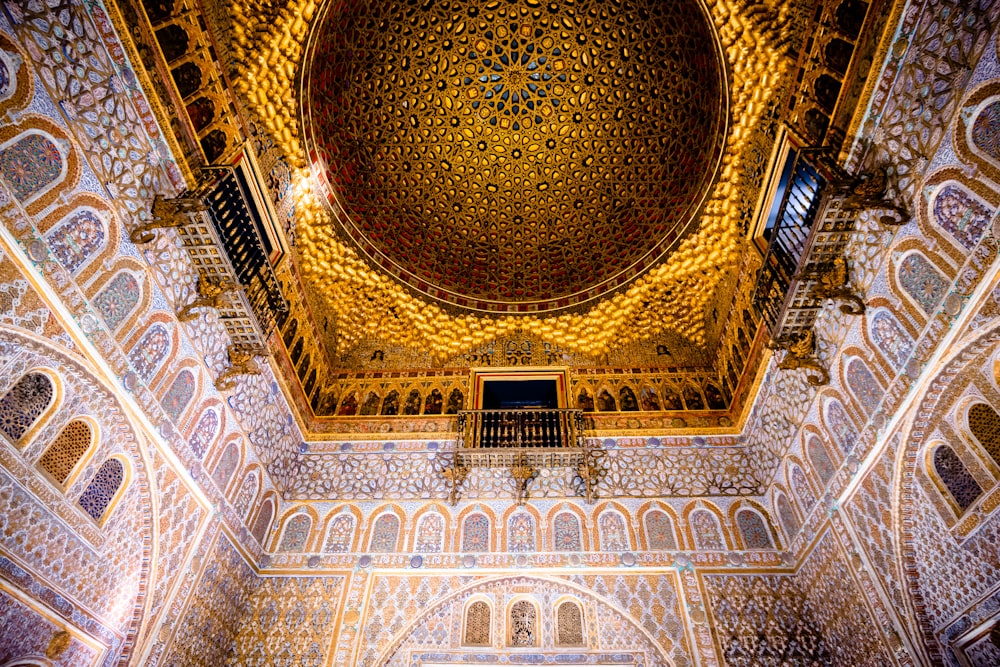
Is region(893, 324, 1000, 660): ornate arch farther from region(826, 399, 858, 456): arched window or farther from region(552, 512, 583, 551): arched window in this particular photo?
region(552, 512, 583, 551): arched window

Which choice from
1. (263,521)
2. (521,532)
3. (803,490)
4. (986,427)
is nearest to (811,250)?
(986,427)

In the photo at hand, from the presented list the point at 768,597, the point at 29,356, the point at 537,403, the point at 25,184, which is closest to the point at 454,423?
the point at 537,403

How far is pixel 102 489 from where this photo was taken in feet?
15.2

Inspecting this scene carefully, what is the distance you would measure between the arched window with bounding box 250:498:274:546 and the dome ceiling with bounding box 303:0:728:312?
3.92 meters

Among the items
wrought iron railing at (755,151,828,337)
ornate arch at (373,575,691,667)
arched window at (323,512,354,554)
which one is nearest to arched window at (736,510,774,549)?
ornate arch at (373,575,691,667)

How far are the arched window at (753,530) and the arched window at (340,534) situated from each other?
201 inches

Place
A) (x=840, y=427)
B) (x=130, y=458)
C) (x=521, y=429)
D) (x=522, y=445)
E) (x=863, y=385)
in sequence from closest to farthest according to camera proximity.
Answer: (x=130, y=458) → (x=863, y=385) → (x=840, y=427) → (x=522, y=445) → (x=521, y=429)

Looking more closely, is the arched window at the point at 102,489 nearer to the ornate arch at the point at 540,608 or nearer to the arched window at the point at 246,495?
the arched window at the point at 246,495

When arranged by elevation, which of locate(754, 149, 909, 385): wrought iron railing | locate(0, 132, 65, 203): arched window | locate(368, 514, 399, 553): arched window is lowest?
locate(368, 514, 399, 553): arched window

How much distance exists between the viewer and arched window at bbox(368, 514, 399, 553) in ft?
22.3

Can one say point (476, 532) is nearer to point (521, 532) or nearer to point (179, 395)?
point (521, 532)

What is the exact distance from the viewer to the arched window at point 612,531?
6695 mm

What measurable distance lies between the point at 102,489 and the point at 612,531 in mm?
5584

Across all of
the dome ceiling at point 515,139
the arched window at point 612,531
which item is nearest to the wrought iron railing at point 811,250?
the dome ceiling at point 515,139
